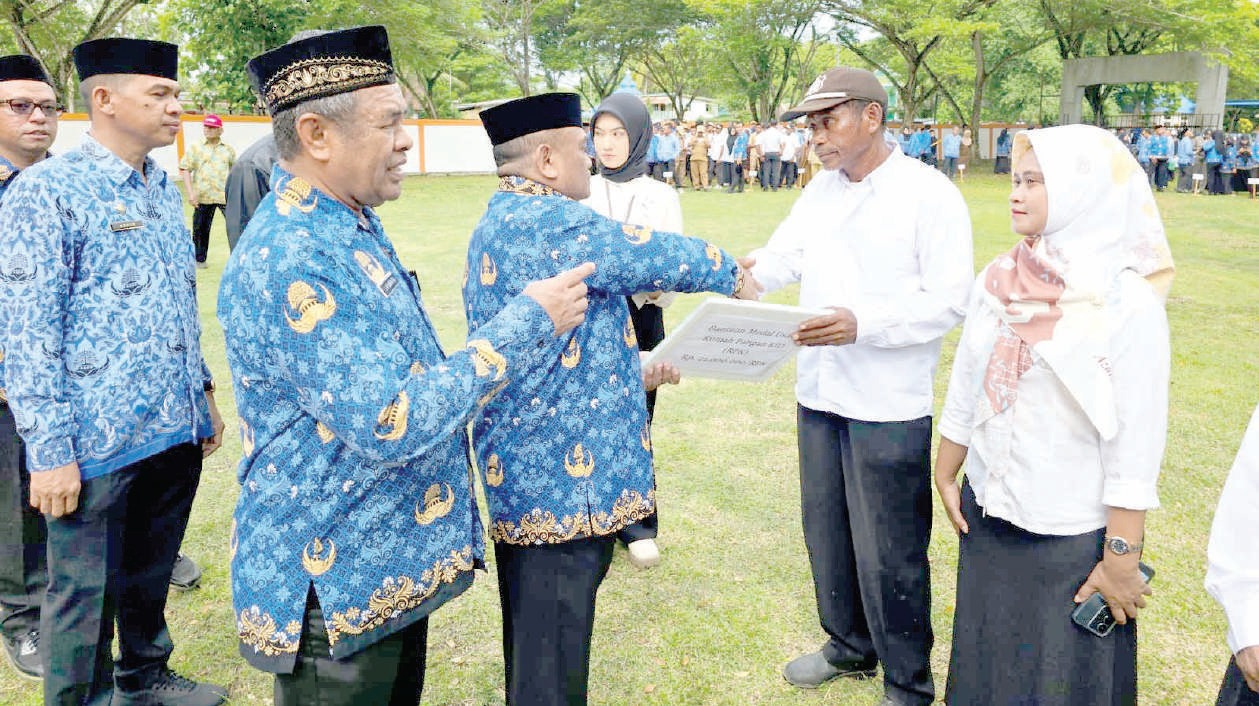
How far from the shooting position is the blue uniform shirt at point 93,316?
8.70ft

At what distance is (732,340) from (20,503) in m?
2.76

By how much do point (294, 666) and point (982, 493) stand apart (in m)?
1.88

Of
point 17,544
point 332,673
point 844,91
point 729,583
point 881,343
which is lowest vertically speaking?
point 729,583

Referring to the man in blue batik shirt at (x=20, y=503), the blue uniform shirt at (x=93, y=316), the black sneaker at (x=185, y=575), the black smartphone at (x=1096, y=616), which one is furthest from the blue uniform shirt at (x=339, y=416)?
the black sneaker at (x=185, y=575)

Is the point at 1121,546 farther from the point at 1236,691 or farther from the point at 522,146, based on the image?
the point at 522,146

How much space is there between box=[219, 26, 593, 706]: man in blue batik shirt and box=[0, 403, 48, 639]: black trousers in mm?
1951

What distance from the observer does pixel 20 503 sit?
3.42 m

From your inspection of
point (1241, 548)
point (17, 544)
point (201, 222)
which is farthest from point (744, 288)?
point (201, 222)

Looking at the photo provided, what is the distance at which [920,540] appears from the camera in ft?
10.4

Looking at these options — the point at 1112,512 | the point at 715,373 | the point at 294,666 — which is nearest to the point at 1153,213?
the point at 1112,512

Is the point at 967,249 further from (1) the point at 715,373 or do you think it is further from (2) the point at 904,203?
(1) the point at 715,373

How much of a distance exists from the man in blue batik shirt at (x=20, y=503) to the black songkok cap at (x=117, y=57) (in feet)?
2.36

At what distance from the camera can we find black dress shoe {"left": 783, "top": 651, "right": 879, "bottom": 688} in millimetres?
3467

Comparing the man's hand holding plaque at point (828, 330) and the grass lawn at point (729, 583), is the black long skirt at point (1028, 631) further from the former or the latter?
the man's hand holding plaque at point (828, 330)
